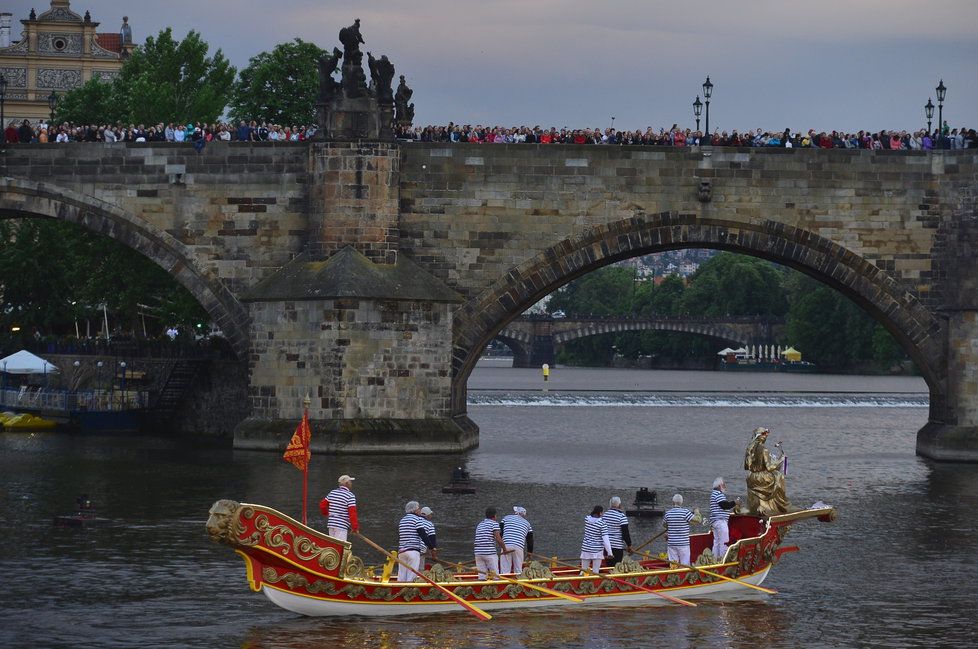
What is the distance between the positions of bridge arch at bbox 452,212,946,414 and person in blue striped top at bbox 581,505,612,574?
897 inches

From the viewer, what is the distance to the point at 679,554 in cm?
2852

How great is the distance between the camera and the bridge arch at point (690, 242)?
50.7 meters

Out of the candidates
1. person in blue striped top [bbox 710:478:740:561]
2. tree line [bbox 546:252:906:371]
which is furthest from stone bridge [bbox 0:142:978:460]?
tree line [bbox 546:252:906:371]

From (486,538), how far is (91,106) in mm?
53790

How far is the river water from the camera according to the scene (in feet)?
83.3

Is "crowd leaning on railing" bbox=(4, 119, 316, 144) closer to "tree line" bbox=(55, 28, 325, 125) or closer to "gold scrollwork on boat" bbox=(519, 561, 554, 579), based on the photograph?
"tree line" bbox=(55, 28, 325, 125)

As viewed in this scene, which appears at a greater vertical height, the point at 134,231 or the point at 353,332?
the point at 134,231

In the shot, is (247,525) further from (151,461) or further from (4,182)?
(4,182)

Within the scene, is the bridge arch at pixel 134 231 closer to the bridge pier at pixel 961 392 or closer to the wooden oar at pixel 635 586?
the bridge pier at pixel 961 392

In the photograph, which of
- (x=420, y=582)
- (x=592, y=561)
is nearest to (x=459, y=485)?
(x=592, y=561)

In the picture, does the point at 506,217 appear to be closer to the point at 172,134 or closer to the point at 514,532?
the point at 172,134

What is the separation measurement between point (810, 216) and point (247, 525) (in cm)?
2996

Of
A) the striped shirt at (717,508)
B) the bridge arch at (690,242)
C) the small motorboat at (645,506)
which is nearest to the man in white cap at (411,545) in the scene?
the striped shirt at (717,508)

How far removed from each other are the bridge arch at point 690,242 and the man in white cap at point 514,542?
23322 millimetres
